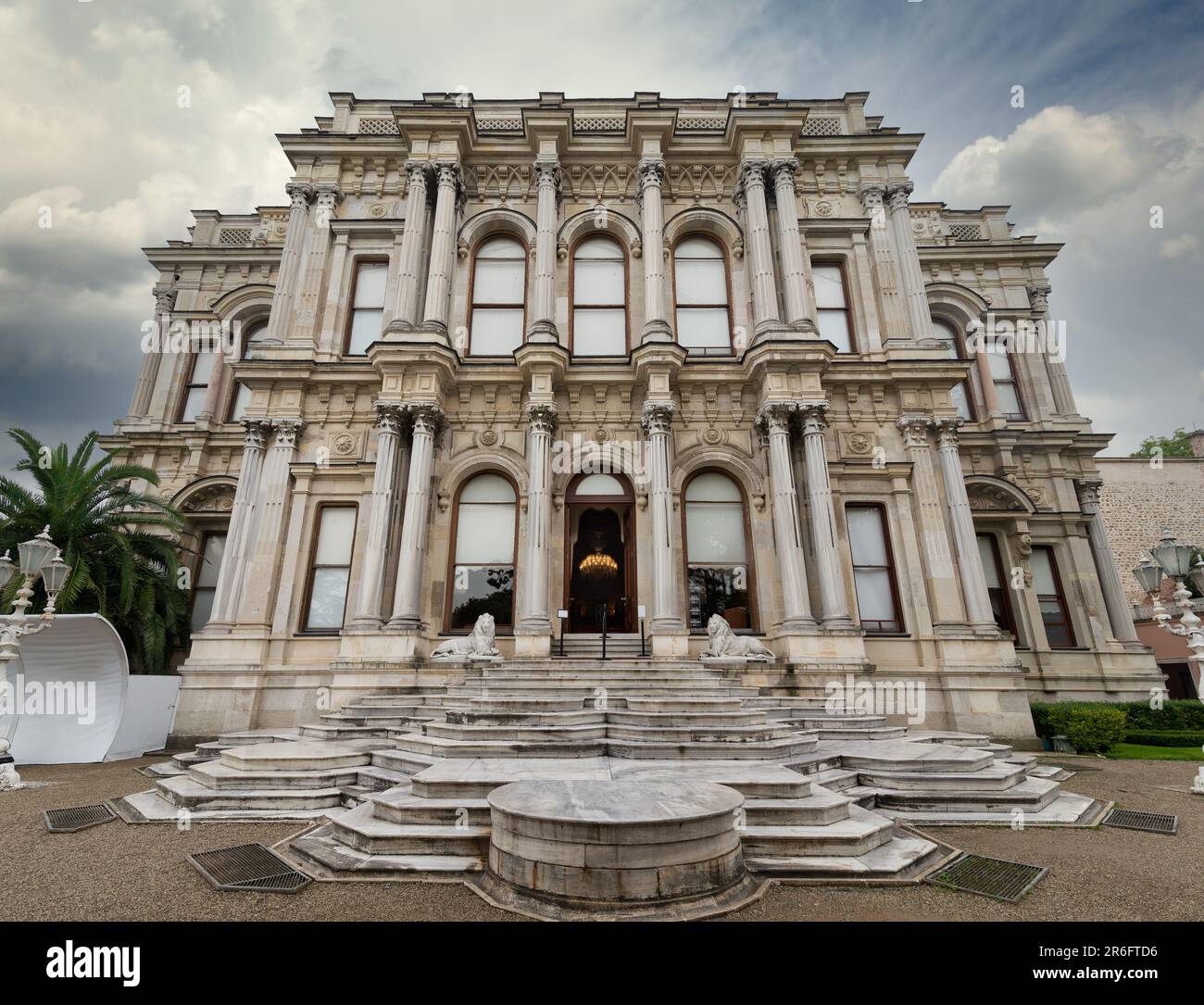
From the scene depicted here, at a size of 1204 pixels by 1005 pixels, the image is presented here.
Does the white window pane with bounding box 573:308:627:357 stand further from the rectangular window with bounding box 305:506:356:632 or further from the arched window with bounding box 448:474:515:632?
the rectangular window with bounding box 305:506:356:632

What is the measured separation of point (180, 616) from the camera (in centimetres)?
1497

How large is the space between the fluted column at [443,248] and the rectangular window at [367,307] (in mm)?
1737

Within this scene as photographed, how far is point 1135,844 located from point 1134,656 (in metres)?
14.2

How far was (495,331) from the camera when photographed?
15.5 meters

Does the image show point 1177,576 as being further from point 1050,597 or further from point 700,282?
point 700,282

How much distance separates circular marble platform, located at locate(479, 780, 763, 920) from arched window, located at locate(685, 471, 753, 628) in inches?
354

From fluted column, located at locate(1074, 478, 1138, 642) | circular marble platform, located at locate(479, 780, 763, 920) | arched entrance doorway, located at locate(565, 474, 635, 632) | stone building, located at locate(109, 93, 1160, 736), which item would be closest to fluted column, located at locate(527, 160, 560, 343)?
stone building, located at locate(109, 93, 1160, 736)

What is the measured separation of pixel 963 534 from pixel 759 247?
8.72m

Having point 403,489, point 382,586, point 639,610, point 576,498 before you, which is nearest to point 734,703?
point 639,610

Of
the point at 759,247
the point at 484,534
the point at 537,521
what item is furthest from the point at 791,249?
the point at 484,534

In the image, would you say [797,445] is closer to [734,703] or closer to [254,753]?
[734,703]

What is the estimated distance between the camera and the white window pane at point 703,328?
15.4 metres

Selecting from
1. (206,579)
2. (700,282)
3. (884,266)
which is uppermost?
(884,266)

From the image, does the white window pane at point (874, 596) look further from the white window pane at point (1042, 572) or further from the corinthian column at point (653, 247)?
the corinthian column at point (653, 247)
